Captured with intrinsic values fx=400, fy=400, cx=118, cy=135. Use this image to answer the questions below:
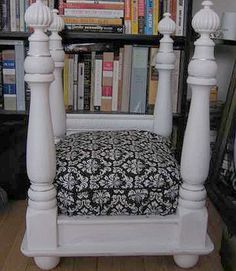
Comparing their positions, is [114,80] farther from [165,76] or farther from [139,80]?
[165,76]

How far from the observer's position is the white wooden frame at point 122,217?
1.05 metres

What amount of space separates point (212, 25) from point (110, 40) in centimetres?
86

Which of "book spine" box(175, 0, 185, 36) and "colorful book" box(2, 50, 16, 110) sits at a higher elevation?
"book spine" box(175, 0, 185, 36)

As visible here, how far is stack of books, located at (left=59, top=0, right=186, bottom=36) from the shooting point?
1.77 metres

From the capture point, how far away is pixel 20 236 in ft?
4.81

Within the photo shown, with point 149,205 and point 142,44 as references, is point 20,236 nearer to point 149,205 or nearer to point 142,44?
point 149,205

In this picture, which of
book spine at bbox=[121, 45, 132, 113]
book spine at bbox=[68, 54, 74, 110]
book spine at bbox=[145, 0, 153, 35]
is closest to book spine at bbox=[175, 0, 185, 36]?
book spine at bbox=[145, 0, 153, 35]

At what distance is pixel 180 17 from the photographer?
1808mm

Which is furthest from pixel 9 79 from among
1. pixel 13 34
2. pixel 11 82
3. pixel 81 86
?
pixel 81 86

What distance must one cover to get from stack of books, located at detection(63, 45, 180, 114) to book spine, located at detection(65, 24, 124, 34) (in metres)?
0.09

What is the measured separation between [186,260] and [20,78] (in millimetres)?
1113

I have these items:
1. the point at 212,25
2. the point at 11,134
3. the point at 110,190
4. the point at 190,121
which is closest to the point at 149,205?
the point at 110,190

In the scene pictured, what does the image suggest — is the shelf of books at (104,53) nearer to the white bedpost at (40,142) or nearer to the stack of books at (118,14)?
the stack of books at (118,14)

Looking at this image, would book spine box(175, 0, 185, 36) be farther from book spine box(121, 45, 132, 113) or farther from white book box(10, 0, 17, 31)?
white book box(10, 0, 17, 31)
